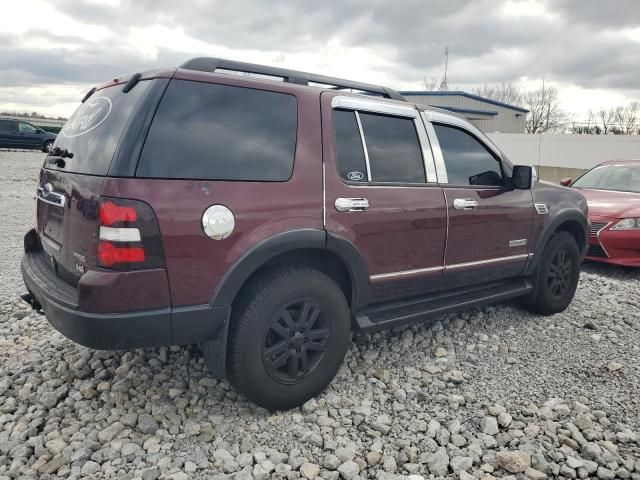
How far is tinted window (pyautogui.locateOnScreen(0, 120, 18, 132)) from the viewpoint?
21578 millimetres

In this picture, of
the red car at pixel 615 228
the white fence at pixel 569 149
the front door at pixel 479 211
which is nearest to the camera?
the front door at pixel 479 211

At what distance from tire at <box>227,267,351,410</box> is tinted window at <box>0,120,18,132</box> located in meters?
23.9

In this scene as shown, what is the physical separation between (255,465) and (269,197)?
1371 mm

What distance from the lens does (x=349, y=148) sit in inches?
119

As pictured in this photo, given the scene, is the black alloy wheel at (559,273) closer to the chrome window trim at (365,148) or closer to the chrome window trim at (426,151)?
the chrome window trim at (426,151)

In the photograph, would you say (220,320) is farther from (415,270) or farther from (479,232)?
(479,232)

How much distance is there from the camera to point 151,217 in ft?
7.42

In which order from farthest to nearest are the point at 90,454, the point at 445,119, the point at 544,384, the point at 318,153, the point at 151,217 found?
the point at 445,119 < the point at 544,384 < the point at 318,153 < the point at 90,454 < the point at 151,217

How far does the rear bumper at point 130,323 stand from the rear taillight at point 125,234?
253mm

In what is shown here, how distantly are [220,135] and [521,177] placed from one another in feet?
8.31

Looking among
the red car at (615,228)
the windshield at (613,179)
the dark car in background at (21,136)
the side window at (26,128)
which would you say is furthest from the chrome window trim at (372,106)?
the side window at (26,128)

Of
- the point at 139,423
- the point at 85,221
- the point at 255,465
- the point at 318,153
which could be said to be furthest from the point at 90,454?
the point at 318,153

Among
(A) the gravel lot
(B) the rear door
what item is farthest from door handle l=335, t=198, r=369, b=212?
(A) the gravel lot

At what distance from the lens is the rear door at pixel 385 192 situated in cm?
294
